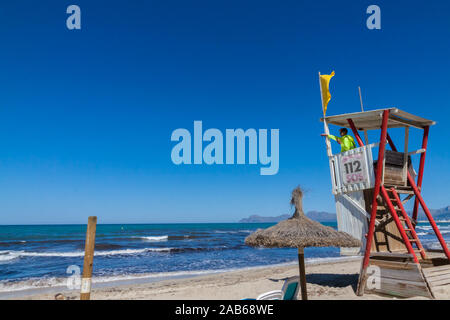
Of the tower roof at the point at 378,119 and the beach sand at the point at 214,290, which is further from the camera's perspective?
the beach sand at the point at 214,290

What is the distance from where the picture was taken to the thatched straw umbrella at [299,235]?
583cm

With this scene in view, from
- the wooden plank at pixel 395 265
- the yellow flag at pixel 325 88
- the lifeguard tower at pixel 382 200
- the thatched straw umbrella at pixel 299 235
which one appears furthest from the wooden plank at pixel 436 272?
the yellow flag at pixel 325 88

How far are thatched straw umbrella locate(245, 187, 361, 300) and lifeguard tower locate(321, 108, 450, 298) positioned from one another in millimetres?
1630

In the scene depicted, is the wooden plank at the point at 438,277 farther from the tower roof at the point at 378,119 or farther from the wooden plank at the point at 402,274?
the tower roof at the point at 378,119

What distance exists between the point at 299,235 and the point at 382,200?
3744 millimetres

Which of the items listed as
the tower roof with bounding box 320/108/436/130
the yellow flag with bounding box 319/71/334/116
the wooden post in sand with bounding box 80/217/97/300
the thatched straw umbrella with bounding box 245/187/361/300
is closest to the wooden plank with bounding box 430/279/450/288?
the thatched straw umbrella with bounding box 245/187/361/300

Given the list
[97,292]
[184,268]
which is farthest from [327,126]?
[184,268]

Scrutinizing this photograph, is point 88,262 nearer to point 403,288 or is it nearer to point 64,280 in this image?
point 403,288

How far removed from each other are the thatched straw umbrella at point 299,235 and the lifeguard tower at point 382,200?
1630 millimetres

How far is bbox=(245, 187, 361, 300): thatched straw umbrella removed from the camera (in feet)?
19.1

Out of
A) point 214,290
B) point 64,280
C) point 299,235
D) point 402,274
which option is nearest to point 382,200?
point 402,274
